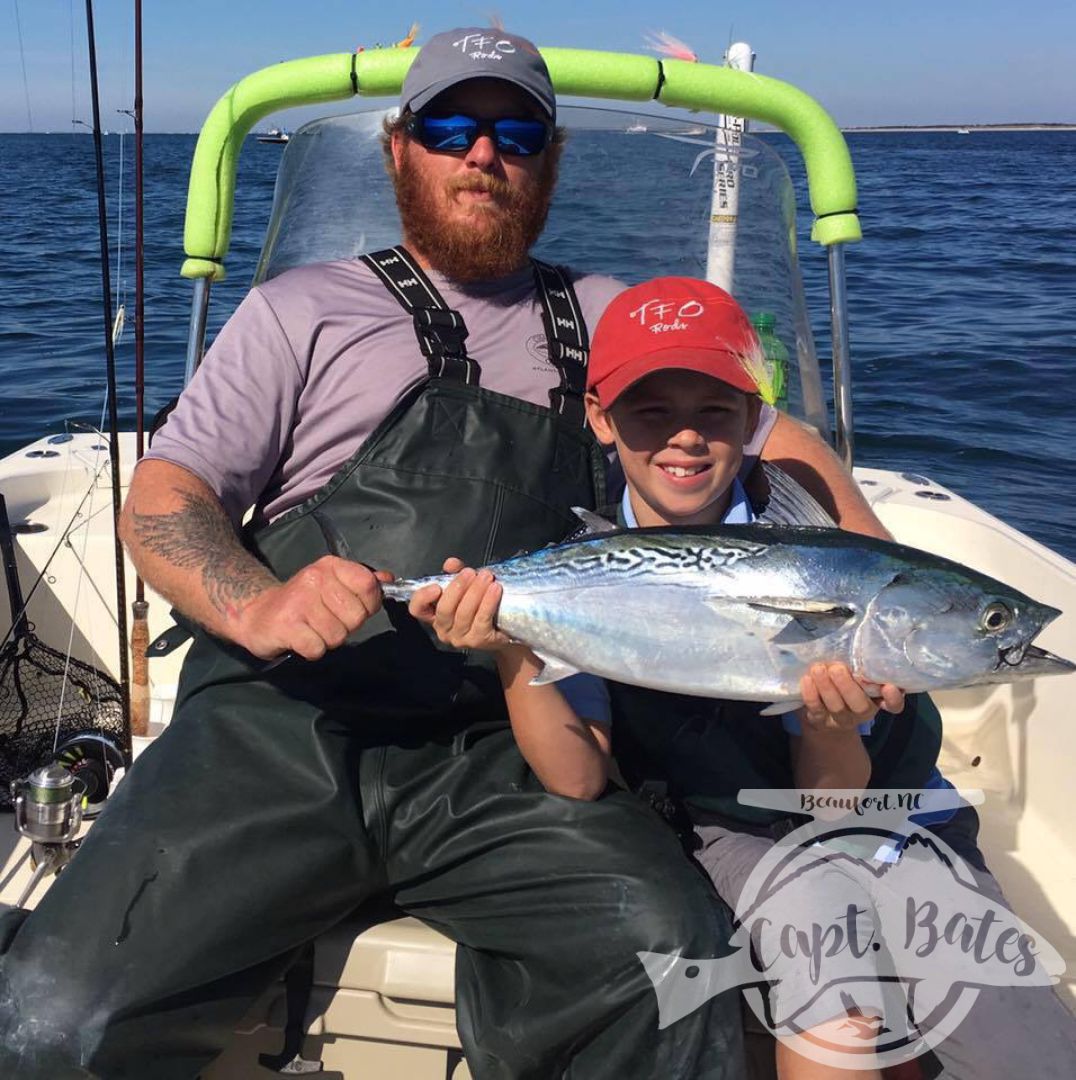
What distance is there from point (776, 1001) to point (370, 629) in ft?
3.63

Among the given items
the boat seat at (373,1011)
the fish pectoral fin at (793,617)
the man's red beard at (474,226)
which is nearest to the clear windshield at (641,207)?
the man's red beard at (474,226)

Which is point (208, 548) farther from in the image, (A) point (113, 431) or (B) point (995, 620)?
(B) point (995, 620)

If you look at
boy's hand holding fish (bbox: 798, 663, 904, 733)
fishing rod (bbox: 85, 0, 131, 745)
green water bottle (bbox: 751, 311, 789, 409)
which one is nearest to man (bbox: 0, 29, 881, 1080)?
boy's hand holding fish (bbox: 798, 663, 904, 733)

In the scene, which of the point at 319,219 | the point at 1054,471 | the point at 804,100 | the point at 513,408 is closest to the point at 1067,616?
the point at 804,100

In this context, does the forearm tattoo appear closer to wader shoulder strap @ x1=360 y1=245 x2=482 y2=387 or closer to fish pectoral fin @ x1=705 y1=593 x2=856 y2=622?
wader shoulder strap @ x1=360 y1=245 x2=482 y2=387

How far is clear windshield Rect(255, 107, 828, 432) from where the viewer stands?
138 inches

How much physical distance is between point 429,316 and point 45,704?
86.9 inches

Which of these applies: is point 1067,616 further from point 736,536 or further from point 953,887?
point 736,536

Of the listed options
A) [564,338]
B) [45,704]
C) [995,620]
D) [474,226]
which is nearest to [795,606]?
[995,620]

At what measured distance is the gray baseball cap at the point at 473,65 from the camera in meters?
2.69

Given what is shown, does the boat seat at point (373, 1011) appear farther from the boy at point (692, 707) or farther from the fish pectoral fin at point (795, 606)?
the fish pectoral fin at point (795, 606)

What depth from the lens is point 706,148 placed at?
3.61 m

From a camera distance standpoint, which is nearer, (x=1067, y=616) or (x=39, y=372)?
(x=1067, y=616)

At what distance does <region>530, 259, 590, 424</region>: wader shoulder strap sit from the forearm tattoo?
819mm
